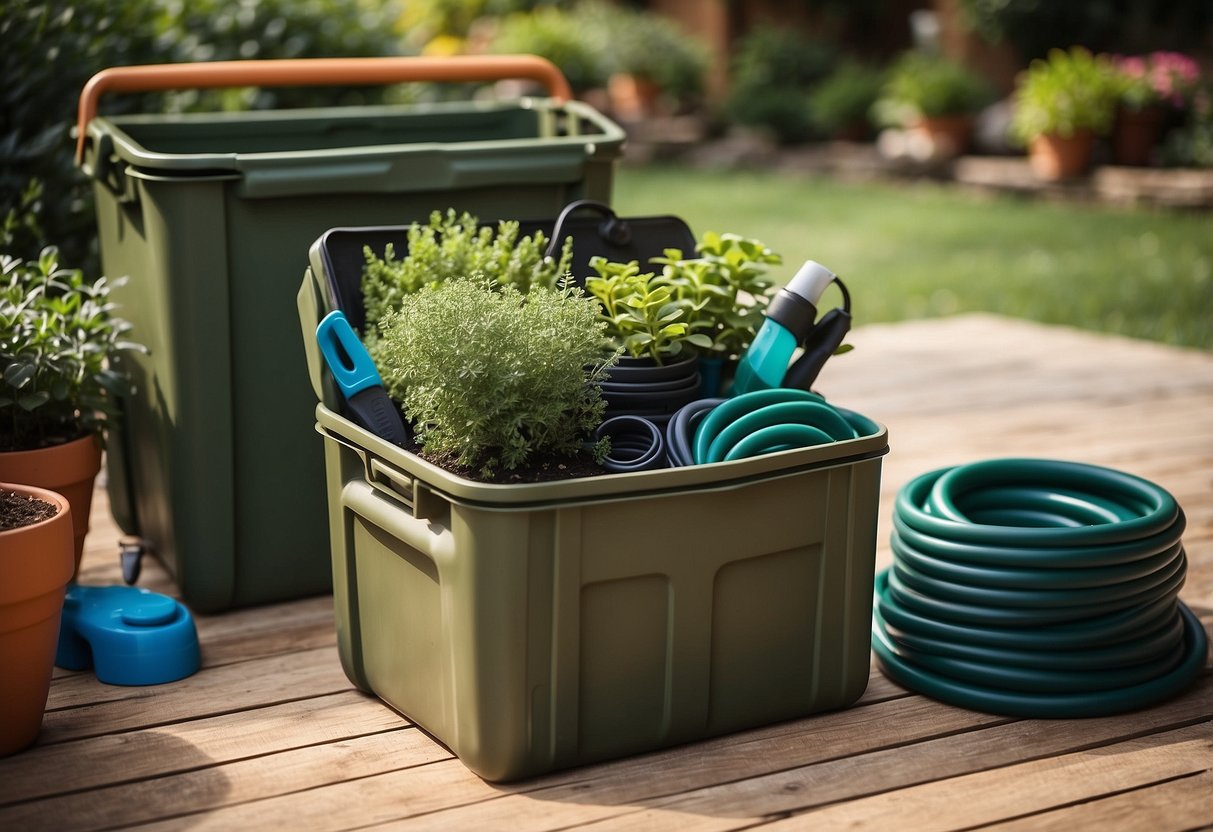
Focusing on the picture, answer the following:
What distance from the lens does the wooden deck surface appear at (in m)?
1.70

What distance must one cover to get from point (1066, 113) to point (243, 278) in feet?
21.0

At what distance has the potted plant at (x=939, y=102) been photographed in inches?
333

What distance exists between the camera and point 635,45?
1029cm

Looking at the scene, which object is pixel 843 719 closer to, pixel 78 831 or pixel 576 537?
pixel 576 537

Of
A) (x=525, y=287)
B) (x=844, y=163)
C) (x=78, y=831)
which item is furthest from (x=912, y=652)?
(x=844, y=163)

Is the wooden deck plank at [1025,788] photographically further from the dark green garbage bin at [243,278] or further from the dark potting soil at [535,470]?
the dark green garbage bin at [243,278]

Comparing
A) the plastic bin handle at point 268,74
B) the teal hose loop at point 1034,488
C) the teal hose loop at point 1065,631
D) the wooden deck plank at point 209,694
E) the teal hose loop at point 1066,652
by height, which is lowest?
the wooden deck plank at point 209,694

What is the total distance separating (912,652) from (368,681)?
814 mm

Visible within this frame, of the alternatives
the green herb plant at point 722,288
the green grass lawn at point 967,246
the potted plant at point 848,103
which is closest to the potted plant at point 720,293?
the green herb plant at point 722,288

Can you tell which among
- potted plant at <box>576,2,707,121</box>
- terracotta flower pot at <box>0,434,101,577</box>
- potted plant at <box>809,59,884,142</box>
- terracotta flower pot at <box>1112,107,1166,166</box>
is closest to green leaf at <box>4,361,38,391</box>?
terracotta flower pot at <box>0,434,101,577</box>

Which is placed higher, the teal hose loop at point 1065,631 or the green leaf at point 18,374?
the green leaf at point 18,374

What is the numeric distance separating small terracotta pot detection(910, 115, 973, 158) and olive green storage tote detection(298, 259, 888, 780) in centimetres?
708

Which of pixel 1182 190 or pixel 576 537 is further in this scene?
pixel 1182 190

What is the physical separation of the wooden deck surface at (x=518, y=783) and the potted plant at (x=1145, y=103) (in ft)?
19.6
